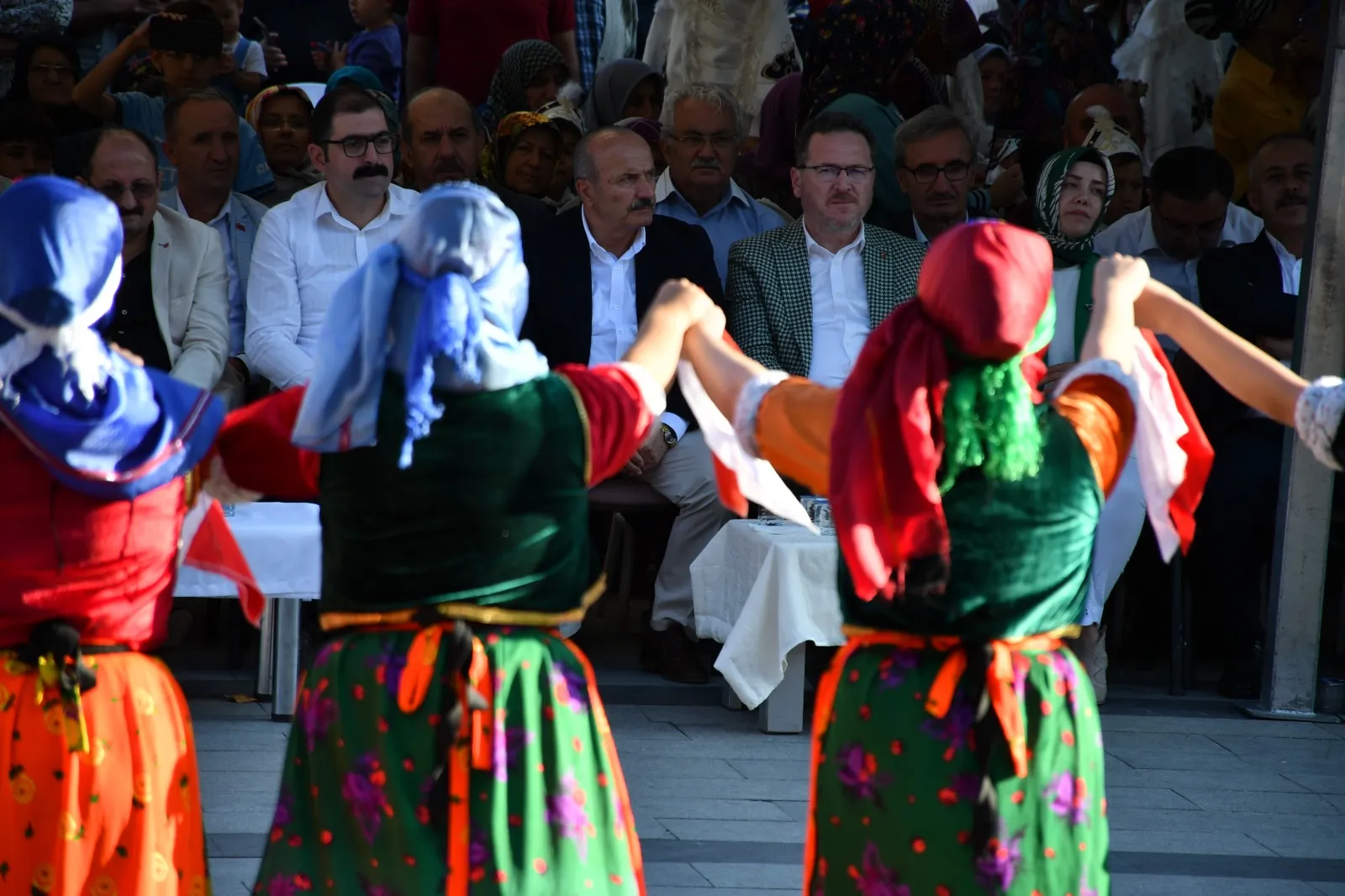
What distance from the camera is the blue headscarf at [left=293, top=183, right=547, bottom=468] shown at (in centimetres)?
273

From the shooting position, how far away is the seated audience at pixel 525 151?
24.7ft

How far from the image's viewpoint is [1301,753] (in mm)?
5676

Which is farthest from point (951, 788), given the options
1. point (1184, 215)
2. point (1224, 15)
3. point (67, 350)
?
point (1224, 15)

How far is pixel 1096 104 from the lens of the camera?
828cm

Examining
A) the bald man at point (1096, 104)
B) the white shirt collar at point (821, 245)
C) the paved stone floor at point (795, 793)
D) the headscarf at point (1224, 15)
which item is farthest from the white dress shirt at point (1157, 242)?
the paved stone floor at point (795, 793)

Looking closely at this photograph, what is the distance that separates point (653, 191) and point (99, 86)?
261 cm

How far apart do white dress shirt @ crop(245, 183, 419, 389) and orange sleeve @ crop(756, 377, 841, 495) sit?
11.3 feet

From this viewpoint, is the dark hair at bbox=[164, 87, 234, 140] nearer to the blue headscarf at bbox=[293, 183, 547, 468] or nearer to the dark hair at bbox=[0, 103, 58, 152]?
the dark hair at bbox=[0, 103, 58, 152]

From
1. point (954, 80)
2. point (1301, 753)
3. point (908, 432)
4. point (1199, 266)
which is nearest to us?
point (908, 432)

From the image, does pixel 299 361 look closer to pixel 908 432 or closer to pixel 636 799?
pixel 636 799

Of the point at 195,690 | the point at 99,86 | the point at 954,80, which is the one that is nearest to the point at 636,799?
the point at 195,690

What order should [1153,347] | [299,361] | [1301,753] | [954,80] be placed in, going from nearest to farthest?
[1153,347], [1301,753], [299,361], [954,80]

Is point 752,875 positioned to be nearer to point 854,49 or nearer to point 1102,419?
point 1102,419

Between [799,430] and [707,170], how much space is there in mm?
4217
